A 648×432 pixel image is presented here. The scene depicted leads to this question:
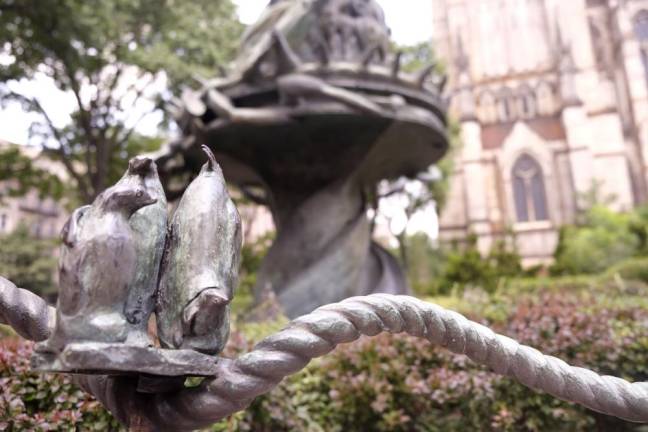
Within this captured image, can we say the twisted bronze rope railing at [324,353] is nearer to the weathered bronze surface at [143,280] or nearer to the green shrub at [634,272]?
the weathered bronze surface at [143,280]

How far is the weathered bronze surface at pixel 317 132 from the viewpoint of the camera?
5656 mm

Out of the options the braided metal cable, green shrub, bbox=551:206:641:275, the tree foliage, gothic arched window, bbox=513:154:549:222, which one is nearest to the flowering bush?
the braided metal cable

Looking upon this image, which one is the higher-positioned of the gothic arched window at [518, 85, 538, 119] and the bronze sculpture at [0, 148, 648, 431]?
the gothic arched window at [518, 85, 538, 119]

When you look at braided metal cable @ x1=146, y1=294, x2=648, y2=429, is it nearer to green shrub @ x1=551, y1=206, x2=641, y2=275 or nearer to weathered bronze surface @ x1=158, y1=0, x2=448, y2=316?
weathered bronze surface @ x1=158, y1=0, x2=448, y2=316

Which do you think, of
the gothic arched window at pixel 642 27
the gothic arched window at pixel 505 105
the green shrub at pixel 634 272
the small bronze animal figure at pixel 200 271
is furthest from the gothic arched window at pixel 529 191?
the small bronze animal figure at pixel 200 271

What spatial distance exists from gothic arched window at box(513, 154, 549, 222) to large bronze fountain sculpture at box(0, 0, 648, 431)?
104ft

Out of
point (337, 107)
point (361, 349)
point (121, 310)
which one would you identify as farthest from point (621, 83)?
point (121, 310)

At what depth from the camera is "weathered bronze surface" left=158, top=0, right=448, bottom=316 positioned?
18.6 ft

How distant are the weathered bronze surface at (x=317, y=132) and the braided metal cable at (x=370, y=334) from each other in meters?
4.28

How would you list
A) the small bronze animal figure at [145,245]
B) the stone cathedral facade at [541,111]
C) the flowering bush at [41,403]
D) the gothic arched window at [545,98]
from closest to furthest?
the small bronze animal figure at [145,245]
the flowering bush at [41,403]
the stone cathedral facade at [541,111]
the gothic arched window at [545,98]

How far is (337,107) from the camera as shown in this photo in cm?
553

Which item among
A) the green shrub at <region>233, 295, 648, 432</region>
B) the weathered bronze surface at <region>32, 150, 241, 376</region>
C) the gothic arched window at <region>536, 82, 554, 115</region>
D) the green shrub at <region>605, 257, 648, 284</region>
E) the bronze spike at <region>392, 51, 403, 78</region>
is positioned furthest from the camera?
the gothic arched window at <region>536, 82, 554, 115</region>

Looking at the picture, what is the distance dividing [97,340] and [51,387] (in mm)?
1557

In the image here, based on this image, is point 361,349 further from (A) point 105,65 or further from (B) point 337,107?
(A) point 105,65
